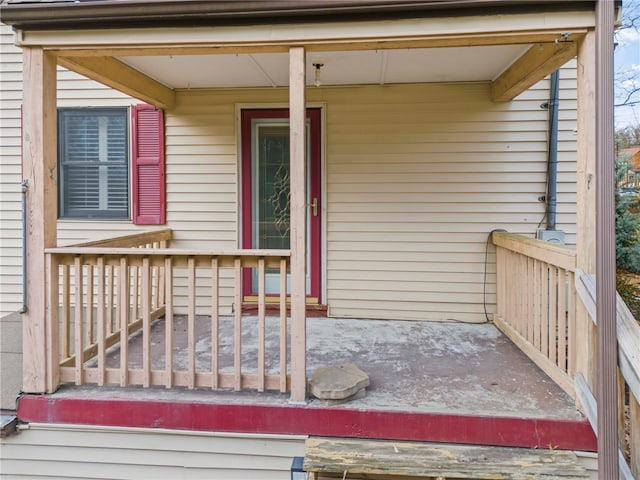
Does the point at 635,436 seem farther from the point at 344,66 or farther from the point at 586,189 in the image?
the point at 344,66

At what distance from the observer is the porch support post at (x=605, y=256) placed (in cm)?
212

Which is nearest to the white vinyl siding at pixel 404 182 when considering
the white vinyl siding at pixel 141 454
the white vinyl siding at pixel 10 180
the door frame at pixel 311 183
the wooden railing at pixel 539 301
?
the door frame at pixel 311 183

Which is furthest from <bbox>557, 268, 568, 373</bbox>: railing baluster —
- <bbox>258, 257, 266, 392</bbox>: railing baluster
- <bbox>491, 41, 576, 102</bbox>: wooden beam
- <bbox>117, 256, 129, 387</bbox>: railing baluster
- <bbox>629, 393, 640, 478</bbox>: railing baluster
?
<bbox>117, 256, 129, 387</bbox>: railing baluster

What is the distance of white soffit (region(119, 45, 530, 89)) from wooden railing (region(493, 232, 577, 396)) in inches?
57.2

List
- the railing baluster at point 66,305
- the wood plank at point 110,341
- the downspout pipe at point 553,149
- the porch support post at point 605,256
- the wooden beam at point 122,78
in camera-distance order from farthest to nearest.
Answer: the downspout pipe at point 553,149 < the wooden beam at point 122,78 < the wood plank at point 110,341 < the railing baluster at point 66,305 < the porch support post at point 605,256

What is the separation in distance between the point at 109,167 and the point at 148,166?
46cm

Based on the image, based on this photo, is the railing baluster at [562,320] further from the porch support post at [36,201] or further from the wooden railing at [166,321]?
the porch support post at [36,201]

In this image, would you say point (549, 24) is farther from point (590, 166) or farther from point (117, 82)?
point (117, 82)

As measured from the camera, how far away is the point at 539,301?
3.03 metres

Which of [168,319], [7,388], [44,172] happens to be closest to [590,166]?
[168,319]

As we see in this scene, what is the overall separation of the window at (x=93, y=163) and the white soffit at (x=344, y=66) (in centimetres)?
90

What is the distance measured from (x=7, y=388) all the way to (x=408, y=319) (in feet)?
10.8

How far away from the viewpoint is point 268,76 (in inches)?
155

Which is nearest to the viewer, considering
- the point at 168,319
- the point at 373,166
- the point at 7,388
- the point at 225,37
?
the point at 225,37
